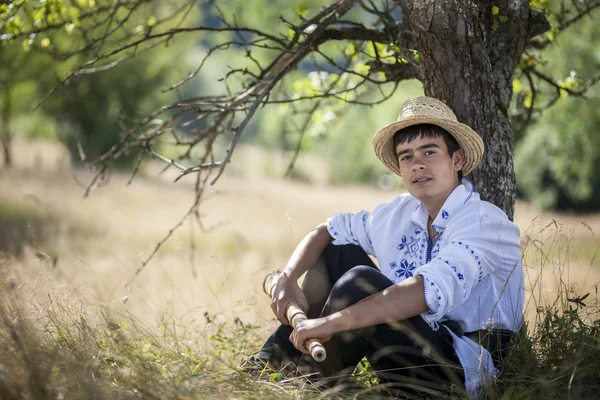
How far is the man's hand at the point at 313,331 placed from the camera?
2.55 meters

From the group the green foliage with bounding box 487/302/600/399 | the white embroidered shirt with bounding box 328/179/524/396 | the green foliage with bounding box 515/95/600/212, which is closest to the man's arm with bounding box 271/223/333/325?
the white embroidered shirt with bounding box 328/179/524/396

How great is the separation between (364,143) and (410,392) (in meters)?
28.2

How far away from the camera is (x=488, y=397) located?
2.64m

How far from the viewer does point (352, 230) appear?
11.0 ft

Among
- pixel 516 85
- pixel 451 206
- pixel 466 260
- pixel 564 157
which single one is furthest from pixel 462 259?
pixel 564 157

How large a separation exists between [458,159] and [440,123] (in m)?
0.25

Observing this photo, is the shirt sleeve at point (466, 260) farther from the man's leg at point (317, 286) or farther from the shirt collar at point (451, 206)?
the man's leg at point (317, 286)

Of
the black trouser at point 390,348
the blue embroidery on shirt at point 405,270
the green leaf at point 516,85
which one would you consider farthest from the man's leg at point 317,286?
the green leaf at point 516,85

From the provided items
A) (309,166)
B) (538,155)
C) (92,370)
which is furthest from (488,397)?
(309,166)

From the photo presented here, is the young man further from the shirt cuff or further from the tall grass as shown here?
the tall grass

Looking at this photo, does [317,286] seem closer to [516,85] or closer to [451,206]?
[451,206]

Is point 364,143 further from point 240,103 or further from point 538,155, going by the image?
point 240,103

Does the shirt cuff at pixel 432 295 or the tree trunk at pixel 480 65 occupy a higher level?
the tree trunk at pixel 480 65

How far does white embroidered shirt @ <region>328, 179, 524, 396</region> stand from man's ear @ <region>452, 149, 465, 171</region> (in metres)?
0.11
